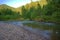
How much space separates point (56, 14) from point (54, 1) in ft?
9.75

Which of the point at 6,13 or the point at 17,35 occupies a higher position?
the point at 6,13

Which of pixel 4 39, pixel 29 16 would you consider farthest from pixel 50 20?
pixel 4 39

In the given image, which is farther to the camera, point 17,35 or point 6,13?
point 6,13

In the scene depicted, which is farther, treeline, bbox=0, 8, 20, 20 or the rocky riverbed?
treeline, bbox=0, 8, 20, 20

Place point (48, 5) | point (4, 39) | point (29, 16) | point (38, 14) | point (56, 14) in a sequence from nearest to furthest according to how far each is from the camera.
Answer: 1. point (4, 39)
2. point (56, 14)
3. point (48, 5)
4. point (38, 14)
5. point (29, 16)

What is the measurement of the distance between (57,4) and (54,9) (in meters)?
1.09

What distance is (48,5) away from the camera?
29969 mm

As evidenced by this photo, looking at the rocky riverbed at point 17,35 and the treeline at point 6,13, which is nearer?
the rocky riverbed at point 17,35

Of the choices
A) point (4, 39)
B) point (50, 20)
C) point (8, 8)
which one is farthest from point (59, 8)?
point (4, 39)

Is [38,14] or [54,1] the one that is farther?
[38,14]

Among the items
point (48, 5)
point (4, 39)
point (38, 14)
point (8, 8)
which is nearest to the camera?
point (4, 39)

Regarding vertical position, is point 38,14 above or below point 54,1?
below

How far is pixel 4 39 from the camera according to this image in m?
7.02

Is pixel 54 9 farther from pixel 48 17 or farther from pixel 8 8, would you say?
pixel 8 8
